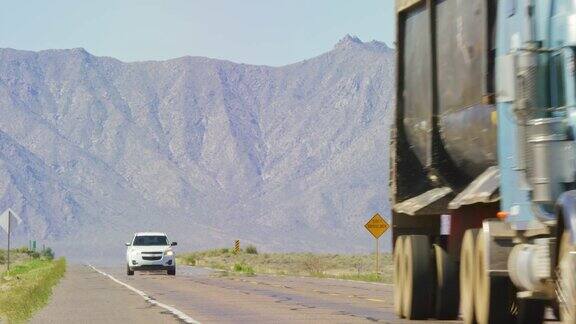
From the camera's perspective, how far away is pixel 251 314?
24.5 meters

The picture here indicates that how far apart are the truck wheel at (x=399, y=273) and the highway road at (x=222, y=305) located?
247 mm

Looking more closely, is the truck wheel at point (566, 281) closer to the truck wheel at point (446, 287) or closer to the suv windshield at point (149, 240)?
the truck wheel at point (446, 287)

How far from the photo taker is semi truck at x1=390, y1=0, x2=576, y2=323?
14312 millimetres

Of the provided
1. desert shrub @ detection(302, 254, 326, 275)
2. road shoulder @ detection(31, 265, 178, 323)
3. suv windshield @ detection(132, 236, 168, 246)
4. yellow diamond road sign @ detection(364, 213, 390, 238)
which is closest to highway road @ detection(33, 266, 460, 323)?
road shoulder @ detection(31, 265, 178, 323)

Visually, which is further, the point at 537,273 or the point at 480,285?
the point at 480,285

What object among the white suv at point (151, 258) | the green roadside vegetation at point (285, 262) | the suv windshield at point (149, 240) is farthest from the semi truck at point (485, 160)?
the green roadside vegetation at point (285, 262)

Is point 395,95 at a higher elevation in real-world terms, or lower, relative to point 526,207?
higher

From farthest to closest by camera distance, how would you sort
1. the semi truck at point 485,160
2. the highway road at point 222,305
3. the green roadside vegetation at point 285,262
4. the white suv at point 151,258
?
the green roadside vegetation at point 285,262, the white suv at point 151,258, the highway road at point 222,305, the semi truck at point 485,160

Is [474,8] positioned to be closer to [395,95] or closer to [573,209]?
[395,95]

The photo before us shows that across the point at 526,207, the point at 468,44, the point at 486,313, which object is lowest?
the point at 486,313

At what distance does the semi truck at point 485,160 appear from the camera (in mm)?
14312

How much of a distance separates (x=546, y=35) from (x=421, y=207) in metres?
6.50

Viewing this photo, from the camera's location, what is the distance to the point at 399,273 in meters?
22.5

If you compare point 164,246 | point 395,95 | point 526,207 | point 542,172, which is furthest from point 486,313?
point 164,246
